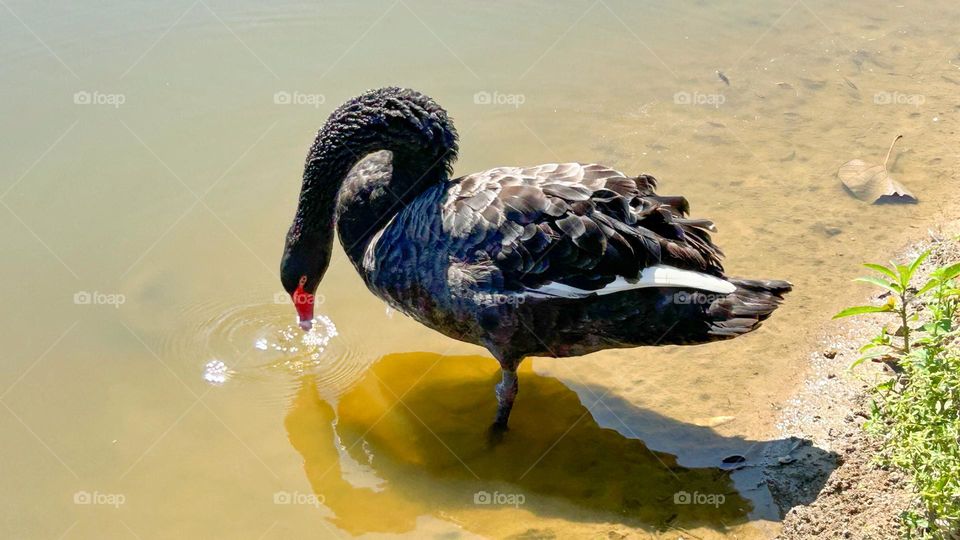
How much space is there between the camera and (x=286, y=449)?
5.78 metres

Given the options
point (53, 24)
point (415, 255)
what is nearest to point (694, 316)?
point (415, 255)

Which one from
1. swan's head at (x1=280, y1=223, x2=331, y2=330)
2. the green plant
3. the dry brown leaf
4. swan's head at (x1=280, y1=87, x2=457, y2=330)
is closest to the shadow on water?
swan's head at (x1=280, y1=223, x2=331, y2=330)

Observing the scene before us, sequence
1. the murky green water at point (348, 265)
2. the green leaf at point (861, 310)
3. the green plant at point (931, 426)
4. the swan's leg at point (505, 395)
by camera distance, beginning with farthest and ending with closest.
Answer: the swan's leg at point (505, 395), the murky green water at point (348, 265), the green leaf at point (861, 310), the green plant at point (931, 426)

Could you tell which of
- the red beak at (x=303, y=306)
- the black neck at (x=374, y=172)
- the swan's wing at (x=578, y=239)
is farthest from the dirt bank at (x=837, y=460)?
the red beak at (x=303, y=306)

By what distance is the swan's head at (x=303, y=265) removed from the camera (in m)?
6.17

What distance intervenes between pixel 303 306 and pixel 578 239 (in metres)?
2.01

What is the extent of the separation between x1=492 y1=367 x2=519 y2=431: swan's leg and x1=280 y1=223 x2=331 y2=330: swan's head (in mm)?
1399

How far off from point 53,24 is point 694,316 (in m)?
7.16

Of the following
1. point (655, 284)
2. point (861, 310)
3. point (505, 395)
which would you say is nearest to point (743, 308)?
point (655, 284)

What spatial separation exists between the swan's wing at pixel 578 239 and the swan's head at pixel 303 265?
3.56 feet

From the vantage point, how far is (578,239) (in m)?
5.27

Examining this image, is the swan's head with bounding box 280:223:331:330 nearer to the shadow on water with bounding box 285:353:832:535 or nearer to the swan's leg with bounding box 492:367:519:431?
the shadow on water with bounding box 285:353:832:535

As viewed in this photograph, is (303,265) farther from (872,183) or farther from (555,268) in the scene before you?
(872,183)

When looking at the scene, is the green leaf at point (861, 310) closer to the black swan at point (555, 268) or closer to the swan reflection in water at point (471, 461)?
the black swan at point (555, 268)
